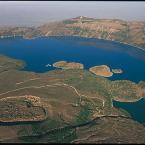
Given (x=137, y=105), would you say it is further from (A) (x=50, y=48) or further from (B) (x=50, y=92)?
(A) (x=50, y=48)

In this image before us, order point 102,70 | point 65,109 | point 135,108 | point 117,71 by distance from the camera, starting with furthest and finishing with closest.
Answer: point 102,70 → point 117,71 → point 135,108 → point 65,109

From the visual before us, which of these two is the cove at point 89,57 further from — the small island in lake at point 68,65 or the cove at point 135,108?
the cove at point 135,108

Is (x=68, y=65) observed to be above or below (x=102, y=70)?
above

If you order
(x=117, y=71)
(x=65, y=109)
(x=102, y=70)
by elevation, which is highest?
(x=65, y=109)

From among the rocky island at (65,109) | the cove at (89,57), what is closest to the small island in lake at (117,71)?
the cove at (89,57)

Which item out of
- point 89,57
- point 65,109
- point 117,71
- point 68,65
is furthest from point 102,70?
point 65,109

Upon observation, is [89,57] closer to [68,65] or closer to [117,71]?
[68,65]

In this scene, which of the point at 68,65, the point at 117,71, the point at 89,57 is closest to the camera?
the point at 117,71

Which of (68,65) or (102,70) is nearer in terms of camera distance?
(102,70)

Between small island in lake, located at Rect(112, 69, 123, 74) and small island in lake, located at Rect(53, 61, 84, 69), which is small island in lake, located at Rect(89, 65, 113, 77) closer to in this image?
small island in lake, located at Rect(112, 69, 123, 74)

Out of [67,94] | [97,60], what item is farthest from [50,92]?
[97,60]
